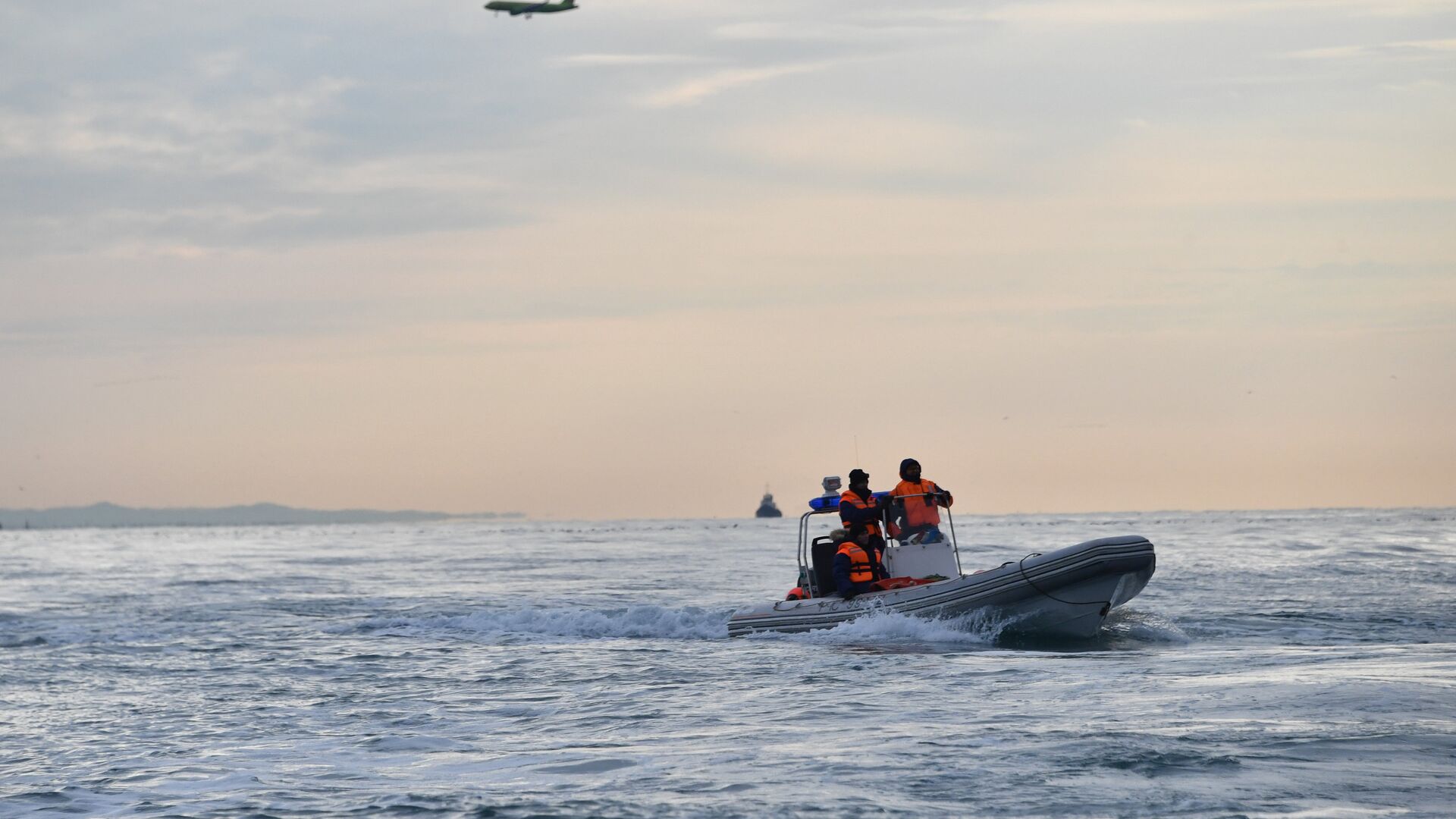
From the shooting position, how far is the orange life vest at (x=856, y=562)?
15227 mm

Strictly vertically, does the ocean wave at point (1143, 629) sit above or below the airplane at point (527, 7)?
below

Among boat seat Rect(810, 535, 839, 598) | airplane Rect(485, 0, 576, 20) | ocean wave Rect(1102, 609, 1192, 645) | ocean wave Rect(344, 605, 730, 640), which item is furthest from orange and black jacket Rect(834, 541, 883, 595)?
airplane Rect(485, 0, 576, 20)

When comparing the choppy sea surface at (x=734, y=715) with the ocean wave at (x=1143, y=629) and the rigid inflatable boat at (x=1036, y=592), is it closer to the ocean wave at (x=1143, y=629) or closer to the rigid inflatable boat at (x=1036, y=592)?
the ocean wave at (x=1143, y=629)

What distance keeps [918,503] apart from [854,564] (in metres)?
0.99

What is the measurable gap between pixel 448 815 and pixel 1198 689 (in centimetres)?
577

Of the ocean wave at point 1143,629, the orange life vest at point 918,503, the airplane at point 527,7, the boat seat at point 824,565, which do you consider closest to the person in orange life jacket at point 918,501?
the orange life vest at point 918,503

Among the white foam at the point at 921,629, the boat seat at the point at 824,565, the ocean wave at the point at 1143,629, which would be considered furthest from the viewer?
the boat seat at the point at 824,565

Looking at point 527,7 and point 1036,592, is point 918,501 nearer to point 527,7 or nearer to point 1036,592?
point 1036,592

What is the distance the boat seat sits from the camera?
1574 centimetres

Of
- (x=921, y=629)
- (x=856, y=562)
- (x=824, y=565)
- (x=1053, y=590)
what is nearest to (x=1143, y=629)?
(x=1053, y=590)

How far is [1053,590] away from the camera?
14180 mm

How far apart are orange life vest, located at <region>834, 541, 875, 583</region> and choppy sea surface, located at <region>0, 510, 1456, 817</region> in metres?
0.70

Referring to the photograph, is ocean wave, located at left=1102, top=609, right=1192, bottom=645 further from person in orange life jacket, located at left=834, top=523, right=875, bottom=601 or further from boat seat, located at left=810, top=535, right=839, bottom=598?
boat seat, located at left=810, top=535, right=839, bottom=598

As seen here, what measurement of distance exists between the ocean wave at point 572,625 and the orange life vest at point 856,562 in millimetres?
2015
